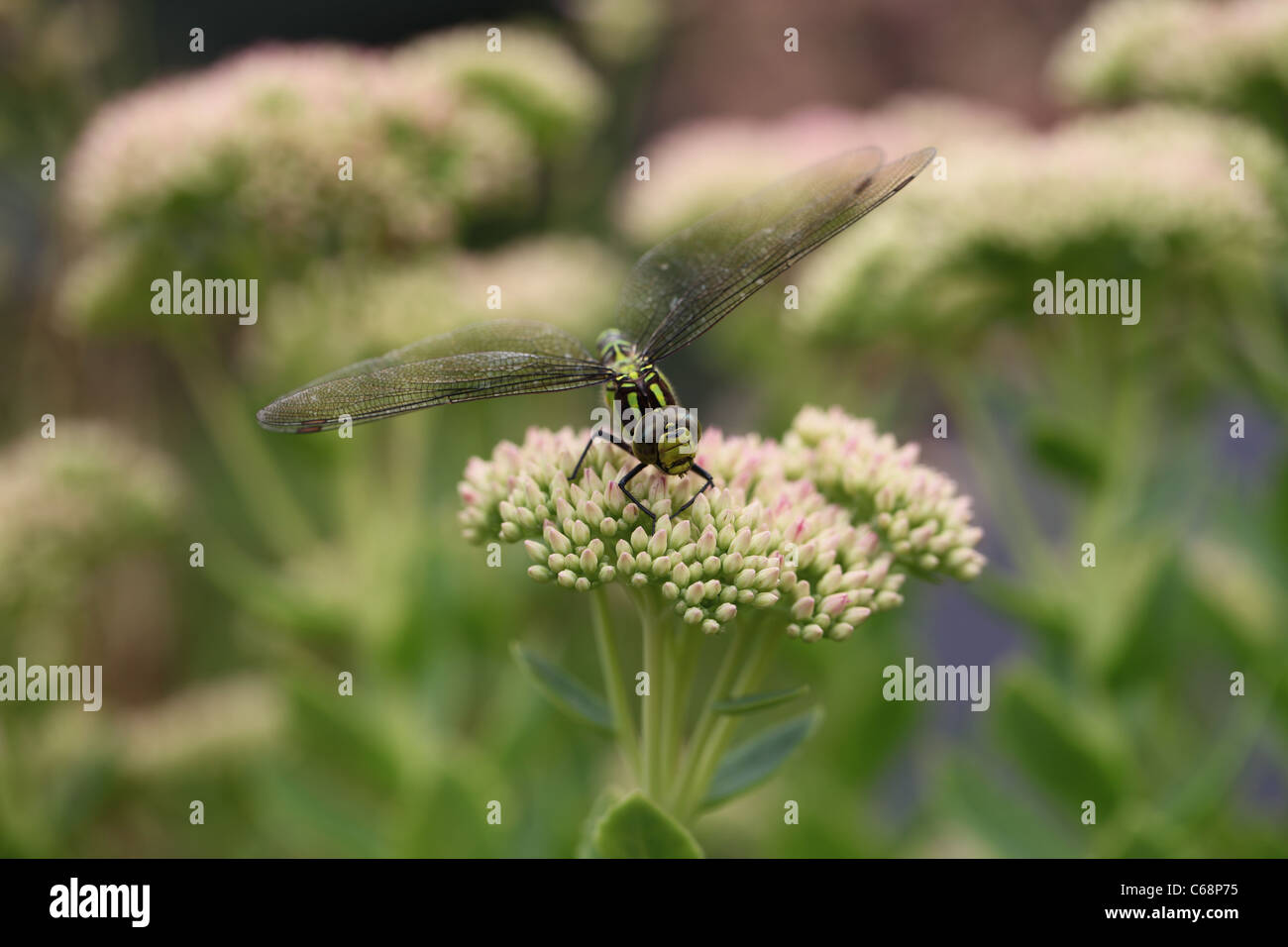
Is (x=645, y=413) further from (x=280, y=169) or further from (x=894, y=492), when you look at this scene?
(x=280, y=169)

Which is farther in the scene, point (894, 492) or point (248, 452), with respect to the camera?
point (248, 452)

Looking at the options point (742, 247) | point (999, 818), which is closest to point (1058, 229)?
point (742, 247)

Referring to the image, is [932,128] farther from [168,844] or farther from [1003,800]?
[168,844]

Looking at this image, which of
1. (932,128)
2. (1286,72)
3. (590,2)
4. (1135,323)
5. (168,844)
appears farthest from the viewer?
(590,2)

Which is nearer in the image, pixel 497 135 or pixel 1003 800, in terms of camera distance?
pixel 1003 800

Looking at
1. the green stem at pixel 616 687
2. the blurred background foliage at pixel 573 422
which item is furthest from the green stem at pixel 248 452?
the green stem at pixel 616 687

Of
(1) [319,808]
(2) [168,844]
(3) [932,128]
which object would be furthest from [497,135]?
(2) [168,844]
